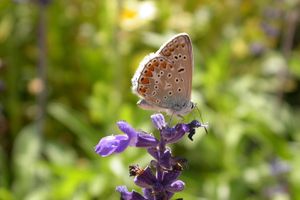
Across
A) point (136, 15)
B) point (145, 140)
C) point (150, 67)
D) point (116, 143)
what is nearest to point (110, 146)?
A: point (116, 143)

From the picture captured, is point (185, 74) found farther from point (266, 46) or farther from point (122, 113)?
point (266, 46)

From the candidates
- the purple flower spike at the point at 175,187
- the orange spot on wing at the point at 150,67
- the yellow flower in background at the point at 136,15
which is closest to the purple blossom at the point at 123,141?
the purple flower spike at the point at 175,187

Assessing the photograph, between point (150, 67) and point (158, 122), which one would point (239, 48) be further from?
point (158, 122)

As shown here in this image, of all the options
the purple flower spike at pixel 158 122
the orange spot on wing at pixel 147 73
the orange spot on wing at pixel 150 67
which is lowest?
the purple flower spike at pixel 158 122

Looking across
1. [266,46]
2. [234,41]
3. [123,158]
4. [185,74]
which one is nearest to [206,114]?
[123,158]

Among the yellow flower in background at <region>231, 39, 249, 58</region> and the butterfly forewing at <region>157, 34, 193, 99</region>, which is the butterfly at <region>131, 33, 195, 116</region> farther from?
the yellow flower in background at <region>231, 39, 249, 58</region>

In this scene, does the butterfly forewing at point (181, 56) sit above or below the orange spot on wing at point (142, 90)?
above

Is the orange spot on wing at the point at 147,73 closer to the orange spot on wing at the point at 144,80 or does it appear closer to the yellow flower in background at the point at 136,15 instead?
the orange spot on wing at the point at 144,80

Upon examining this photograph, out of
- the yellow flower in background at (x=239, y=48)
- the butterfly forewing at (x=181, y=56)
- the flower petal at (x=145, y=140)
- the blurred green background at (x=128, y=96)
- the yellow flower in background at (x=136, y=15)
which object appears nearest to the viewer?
the flower petal at (x=145, y=140)
